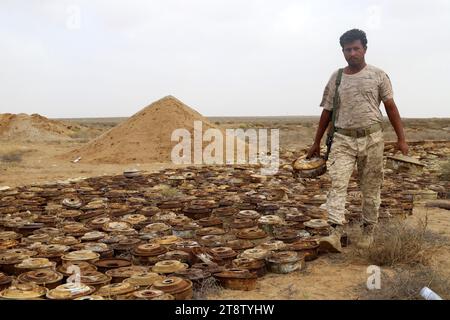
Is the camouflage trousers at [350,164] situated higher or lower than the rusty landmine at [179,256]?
higher

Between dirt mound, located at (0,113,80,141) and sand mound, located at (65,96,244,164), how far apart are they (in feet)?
47.5

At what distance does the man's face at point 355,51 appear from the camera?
4.36 metres

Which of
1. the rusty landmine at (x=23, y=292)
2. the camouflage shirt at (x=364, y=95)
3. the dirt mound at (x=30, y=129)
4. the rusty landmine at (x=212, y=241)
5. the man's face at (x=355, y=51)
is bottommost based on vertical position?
the rusty landmine at (x=212, y=241)

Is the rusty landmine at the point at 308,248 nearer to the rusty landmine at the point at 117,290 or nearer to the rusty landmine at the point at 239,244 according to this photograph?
the rusty landmine at the point at 239,244

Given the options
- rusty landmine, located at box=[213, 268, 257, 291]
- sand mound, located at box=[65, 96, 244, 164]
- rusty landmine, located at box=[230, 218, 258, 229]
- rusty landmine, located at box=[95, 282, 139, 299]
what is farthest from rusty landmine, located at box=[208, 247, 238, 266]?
sand mound, located at box=[65, 96, 244, 164]

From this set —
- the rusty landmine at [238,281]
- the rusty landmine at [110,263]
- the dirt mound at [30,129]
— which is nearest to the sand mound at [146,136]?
the rusty landmine at [110,263]

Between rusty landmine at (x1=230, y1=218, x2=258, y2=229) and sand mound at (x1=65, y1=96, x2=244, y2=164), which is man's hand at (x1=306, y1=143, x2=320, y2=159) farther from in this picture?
sand mound at (x1=65, y1=96, x2=244, y2=164)

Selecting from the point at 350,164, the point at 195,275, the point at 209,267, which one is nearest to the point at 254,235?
the point at 209,267

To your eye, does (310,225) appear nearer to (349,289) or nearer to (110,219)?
(349,289)

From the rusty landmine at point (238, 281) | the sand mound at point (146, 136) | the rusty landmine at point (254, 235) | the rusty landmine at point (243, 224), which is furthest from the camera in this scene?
the sand mound at point (146, 136)

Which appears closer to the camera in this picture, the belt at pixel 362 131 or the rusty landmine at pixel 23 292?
the rusty landmine at pixel 23 292

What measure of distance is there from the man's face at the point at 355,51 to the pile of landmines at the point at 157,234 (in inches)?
71.0

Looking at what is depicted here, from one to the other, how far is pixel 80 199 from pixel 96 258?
3.35 m

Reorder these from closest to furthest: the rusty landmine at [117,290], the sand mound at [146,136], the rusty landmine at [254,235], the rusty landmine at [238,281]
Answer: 1. the rusty landmine at [117,290]
2. the rusty landmine at [238,281]
3. the rusty landmine at [254,235]
4. the sand mound at [146,136]
